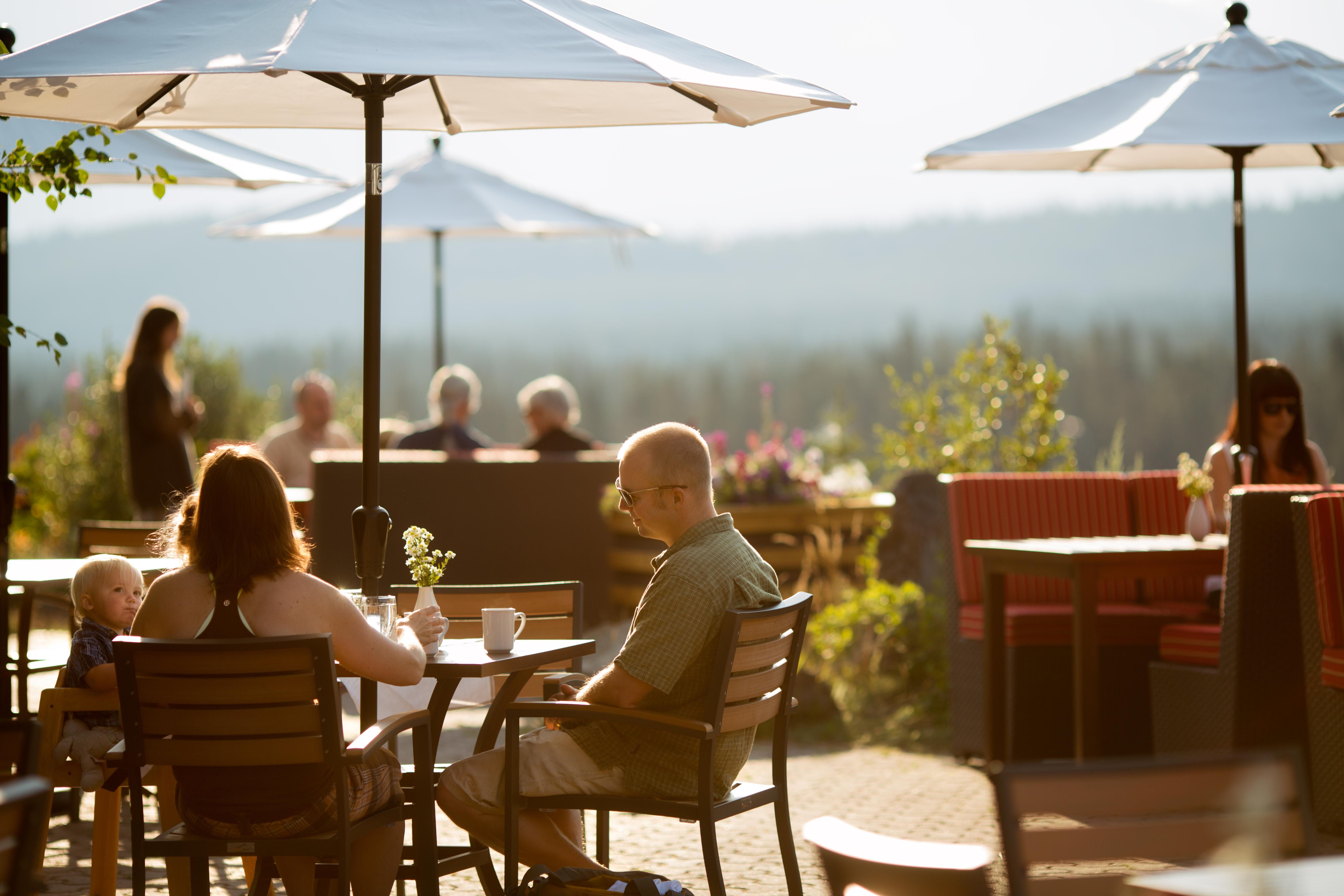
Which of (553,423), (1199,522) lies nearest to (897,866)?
(1199,522)

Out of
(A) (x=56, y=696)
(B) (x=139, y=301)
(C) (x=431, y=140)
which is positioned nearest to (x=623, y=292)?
(B) (x=139, y=301)

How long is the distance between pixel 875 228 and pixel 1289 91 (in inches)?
825

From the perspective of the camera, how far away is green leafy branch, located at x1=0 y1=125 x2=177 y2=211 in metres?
3.75

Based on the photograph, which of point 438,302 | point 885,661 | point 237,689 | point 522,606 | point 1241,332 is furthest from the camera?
point 438,302

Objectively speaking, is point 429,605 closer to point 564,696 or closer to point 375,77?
point 564,696

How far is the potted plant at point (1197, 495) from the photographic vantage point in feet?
17.7

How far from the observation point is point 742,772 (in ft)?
19.1

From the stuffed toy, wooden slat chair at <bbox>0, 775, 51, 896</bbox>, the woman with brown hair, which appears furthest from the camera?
the stuffed toy

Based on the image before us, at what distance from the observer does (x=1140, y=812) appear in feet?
6.55

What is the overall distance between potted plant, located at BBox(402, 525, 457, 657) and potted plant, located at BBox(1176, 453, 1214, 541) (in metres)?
3.11

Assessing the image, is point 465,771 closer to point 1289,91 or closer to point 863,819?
point 863,819

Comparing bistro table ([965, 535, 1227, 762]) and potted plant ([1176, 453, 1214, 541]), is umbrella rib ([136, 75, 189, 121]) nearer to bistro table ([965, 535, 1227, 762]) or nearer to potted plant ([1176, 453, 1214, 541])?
bistro table ([965, 535, 1227, 762])

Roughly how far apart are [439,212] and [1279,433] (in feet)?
17.2

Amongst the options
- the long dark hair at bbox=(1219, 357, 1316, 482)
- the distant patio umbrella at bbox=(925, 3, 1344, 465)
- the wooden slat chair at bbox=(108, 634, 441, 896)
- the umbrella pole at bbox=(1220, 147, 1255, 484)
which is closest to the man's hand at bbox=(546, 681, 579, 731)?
the wooden slat chair at bbox=(108, 634, 441, 896)
